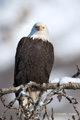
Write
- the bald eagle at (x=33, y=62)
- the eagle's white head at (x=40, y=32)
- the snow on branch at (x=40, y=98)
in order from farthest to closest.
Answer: the eagle's white head at (x=40, y=32) < the bald eagle at (x=33, y=62) < the snow on branch at (x=40, y=98)

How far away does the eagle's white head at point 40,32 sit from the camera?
21.2ft

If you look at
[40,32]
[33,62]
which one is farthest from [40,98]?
[40,32]

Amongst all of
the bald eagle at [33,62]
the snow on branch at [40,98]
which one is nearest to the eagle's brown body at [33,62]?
the bald eagle at [33,62]

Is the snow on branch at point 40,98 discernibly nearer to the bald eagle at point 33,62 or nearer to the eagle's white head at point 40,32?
the bald eagle at point 33,62

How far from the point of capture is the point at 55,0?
50188 millimetres

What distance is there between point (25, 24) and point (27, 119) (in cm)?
3876

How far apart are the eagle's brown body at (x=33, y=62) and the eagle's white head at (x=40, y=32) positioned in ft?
0.89

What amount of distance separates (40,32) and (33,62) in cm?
67

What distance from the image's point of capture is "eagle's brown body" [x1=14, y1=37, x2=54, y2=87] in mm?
6094

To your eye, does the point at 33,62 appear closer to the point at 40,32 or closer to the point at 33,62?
the point at 33,62

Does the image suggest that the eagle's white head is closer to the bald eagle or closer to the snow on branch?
the bald eagle

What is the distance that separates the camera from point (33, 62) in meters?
6.10

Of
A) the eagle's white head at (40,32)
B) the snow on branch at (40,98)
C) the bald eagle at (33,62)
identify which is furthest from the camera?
the eagle's white head at (40,32)

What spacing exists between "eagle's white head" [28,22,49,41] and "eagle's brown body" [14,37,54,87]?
0.27 meters
